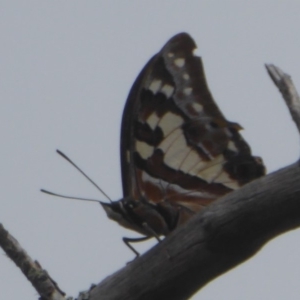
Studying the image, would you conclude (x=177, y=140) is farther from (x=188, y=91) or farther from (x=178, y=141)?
(x=188, y=91)

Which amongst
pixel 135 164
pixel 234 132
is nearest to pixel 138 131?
pixel 135 164

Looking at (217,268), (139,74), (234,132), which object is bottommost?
(217,268)

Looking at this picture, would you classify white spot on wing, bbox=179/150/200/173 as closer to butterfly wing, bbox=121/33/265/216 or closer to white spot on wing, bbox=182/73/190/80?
butterfly wing, bbox=121/33/265/216

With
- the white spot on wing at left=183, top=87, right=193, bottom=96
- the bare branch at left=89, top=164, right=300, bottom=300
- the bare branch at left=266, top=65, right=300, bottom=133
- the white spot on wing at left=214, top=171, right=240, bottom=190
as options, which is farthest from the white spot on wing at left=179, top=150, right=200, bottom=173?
the bare branch at left=89, top=164, right=300, bottom=300

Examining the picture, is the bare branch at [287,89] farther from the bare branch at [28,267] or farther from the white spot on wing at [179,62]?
the white spot on wing at [179,62]

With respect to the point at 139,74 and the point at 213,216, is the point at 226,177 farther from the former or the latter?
the point at 213,216

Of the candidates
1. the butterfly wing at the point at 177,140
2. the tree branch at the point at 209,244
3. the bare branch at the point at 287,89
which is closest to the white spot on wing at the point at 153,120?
the butterfly wing at the point at 177,140

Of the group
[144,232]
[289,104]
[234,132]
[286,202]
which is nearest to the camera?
[286,202]
